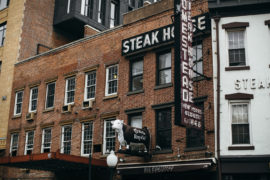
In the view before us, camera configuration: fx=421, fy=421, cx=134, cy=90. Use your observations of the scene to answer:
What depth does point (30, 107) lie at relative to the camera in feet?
99.6

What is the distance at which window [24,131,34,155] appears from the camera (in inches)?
1150

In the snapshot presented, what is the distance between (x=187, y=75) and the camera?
61.2ft

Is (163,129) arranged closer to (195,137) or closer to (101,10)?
(195,137)

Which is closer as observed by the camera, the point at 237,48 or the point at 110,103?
the point at 237,48

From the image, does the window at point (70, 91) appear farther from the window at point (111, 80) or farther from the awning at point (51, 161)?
the awning at point (51, 161)

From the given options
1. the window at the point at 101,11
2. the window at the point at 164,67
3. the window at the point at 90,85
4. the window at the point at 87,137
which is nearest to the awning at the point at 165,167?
the window at the point at 87,137

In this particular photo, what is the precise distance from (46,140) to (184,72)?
43.7ft

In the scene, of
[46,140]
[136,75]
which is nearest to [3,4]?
[46,140]

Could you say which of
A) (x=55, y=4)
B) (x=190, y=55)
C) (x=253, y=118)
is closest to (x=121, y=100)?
(x=190, y=55)

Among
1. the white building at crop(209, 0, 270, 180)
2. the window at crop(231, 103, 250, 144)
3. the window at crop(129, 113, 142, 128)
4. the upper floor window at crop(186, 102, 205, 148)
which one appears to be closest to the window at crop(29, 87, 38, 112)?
the window at crop(129, 113, 142, 128)

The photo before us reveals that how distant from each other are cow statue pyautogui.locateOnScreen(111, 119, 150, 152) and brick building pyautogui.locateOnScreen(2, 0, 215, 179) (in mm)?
527

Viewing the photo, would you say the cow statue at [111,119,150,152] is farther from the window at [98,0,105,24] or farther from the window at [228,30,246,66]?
the window at [98,0,105,24]

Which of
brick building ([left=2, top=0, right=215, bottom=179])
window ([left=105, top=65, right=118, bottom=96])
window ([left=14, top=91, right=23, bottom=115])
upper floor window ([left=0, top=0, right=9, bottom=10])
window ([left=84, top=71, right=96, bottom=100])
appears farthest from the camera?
upper floor window ([left=0, top=0, right=9, bottom=10])

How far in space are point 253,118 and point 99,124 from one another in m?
9.57
